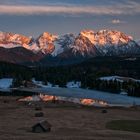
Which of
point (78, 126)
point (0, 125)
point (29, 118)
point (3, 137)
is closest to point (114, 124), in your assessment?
point (78, 126)

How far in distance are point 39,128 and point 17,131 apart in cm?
268

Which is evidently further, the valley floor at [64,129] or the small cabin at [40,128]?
the small cabin at [40,128]

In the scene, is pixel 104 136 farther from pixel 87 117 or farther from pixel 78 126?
pixel 87 117

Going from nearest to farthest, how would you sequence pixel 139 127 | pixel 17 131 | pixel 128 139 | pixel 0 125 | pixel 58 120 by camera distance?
pixel 128 139, pixel 17 131, pixel 0 125, pixel 139 127, pixel 58 120

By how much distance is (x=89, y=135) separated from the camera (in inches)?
2335

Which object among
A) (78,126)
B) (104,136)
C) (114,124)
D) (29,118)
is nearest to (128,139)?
(104,136)

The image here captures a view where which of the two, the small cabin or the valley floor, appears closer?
the valley floor

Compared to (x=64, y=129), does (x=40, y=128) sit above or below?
above

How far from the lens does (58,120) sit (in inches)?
3201

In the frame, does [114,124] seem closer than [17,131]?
No

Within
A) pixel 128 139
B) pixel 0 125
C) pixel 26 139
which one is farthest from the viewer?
pixel 0 125

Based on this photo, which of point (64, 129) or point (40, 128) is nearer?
point (40, 128)

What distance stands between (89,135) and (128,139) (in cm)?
516

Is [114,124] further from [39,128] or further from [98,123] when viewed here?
[39,128]
